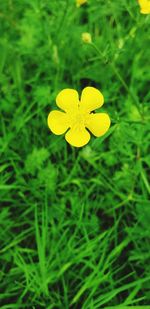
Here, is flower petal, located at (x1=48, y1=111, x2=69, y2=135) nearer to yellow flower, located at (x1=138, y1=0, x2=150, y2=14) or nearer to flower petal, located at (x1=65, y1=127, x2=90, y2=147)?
Answer: flower petal, located at (x1=65, y1=127, x2=90, y2=147)

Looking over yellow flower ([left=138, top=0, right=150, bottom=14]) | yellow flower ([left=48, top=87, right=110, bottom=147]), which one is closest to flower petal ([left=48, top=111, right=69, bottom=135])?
yellow flower ([left=48, top=87, right=110, bottom=147])

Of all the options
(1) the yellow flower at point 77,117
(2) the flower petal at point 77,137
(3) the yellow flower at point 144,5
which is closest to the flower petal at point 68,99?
(1) the yellow flower at point 77,117

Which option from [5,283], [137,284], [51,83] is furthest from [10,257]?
[51,83]

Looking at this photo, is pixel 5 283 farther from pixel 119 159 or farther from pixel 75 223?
pixel 119 159

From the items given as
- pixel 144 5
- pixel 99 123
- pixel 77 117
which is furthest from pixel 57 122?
pixel 144 5

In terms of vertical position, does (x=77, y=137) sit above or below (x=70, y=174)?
above

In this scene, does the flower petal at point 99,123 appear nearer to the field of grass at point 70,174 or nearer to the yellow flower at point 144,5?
the field of grass at point 70,174

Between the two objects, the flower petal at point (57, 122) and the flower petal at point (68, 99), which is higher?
the flower petal at point (68, 99)

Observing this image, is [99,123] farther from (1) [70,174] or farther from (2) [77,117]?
(1) [70,174]
